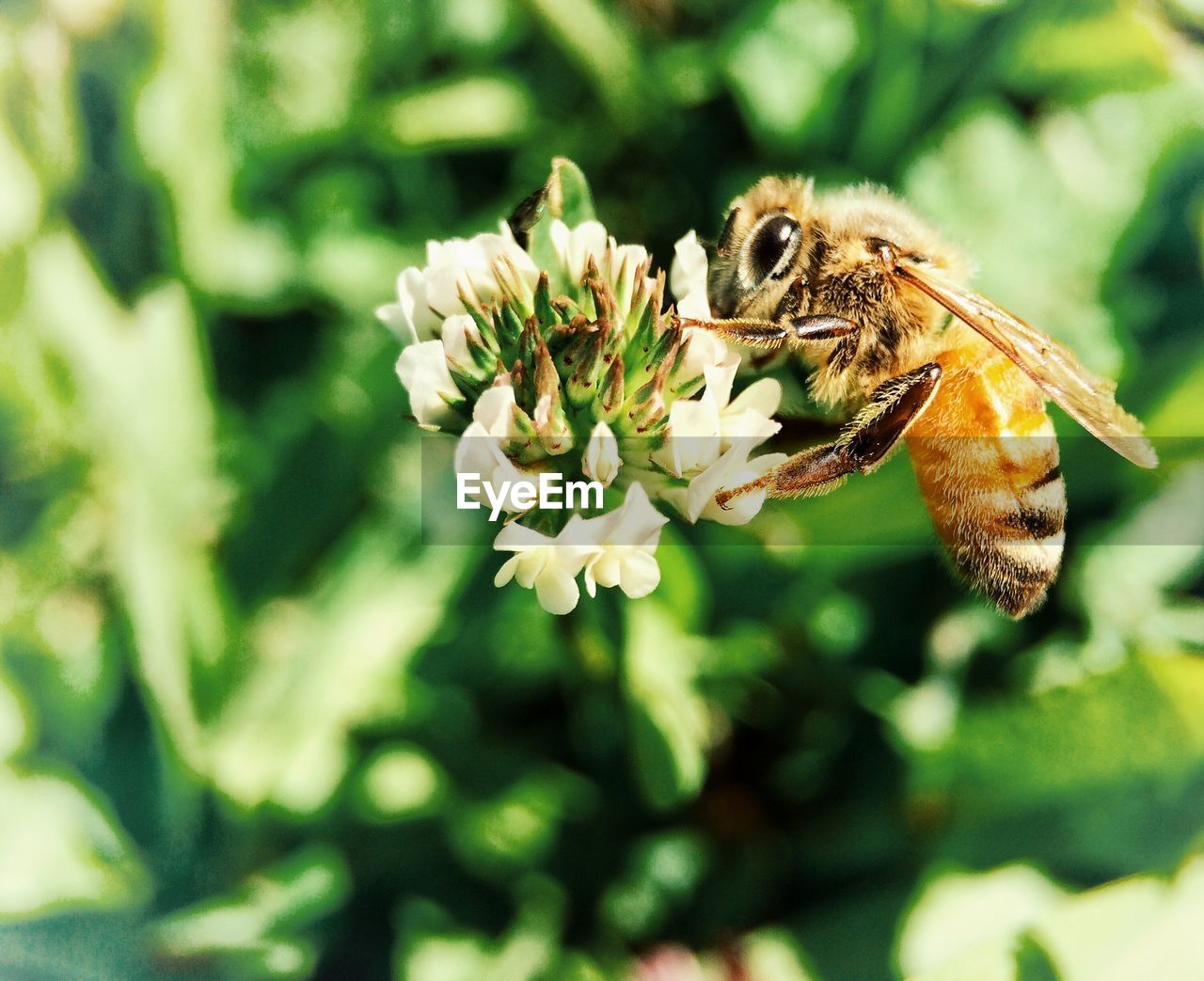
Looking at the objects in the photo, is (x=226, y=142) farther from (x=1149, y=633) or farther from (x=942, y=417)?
(x=1149, y=633)

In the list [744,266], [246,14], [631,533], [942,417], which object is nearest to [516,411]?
[631,533]

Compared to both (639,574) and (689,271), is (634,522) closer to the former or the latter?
(639,574)

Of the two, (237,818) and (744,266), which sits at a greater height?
(744,266)

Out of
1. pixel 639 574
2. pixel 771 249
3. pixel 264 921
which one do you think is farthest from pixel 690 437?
pixel 264 921

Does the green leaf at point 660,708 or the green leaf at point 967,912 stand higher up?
the green leaf at point 660,708

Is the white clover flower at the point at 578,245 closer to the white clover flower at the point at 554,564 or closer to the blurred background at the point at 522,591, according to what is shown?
the white clover flower at the point at 554,564

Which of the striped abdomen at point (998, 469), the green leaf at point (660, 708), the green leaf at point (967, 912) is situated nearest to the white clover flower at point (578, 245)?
the striped abdomen at point (998, 469)

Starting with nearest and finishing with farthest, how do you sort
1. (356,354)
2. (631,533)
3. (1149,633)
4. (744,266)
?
1. (631,533)
2. (744,266)
3. (1149,633)
4. (356,354)
